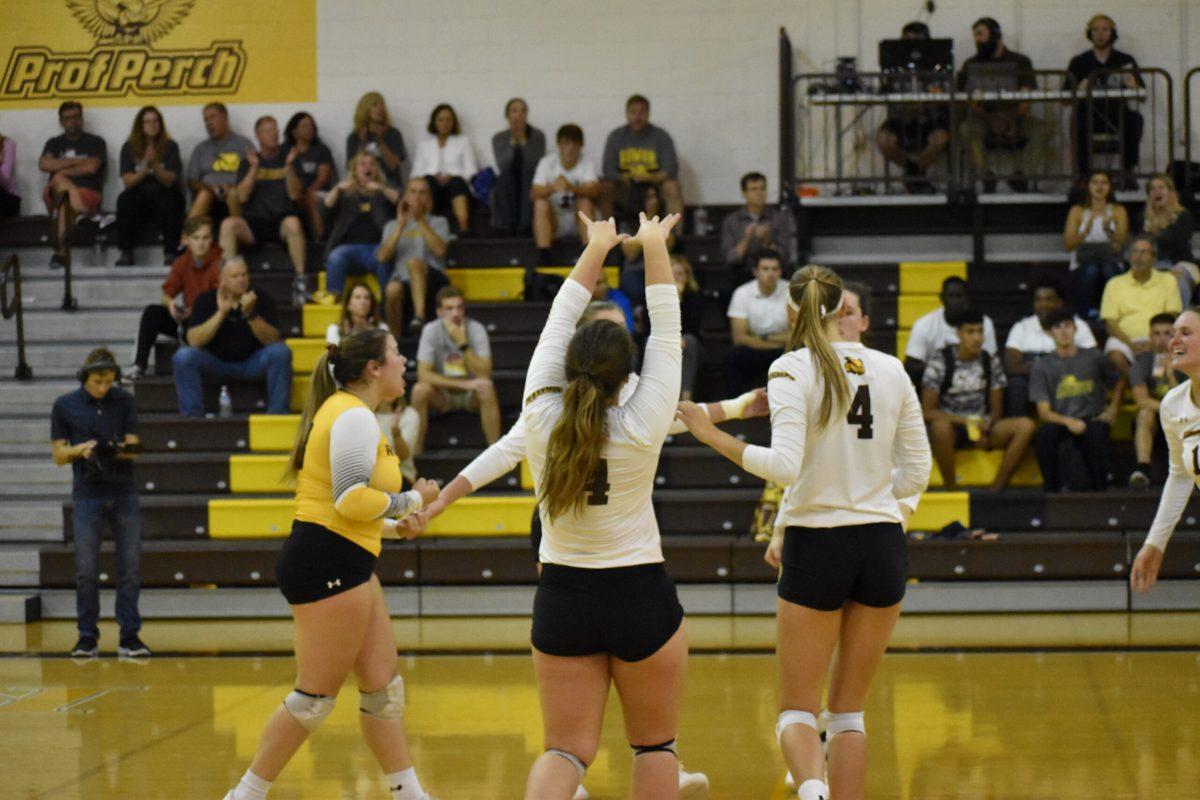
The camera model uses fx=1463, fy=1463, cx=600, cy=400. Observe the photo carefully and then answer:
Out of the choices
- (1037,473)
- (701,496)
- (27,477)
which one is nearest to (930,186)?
(1037,473)

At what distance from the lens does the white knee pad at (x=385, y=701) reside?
467 centimetres

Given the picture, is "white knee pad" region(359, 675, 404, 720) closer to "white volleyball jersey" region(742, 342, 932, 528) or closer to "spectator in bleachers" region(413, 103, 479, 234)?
"white volleyball jersey" region(742, 342, 932, 528)

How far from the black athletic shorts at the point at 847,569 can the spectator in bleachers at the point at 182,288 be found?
8.13 metres

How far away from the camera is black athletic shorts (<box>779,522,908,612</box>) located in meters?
4.20

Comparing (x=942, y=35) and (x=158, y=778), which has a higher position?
(x=942, y=35)

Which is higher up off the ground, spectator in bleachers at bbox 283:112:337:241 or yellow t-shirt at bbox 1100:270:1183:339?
spectator in bleachers at bbox 283:112:337:241

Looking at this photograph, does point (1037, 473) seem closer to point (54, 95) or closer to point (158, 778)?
point (158, 778)

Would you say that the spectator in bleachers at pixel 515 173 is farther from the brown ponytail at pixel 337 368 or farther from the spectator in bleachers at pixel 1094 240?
the brown ponytail at pixel 337 368

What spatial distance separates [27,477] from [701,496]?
202 inches

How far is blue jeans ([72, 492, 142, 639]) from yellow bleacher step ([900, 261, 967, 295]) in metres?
6.61

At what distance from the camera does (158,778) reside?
18.4 feet

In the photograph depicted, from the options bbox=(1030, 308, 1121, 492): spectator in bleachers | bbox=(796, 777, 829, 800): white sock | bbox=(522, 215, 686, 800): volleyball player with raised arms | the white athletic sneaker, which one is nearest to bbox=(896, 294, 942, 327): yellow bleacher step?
bbox=(1030, 308, 1121, 492): spectator in bleachers

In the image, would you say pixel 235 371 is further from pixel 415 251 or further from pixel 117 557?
pixel 117 557

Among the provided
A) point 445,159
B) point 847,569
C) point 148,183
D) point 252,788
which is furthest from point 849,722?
point 148,183
